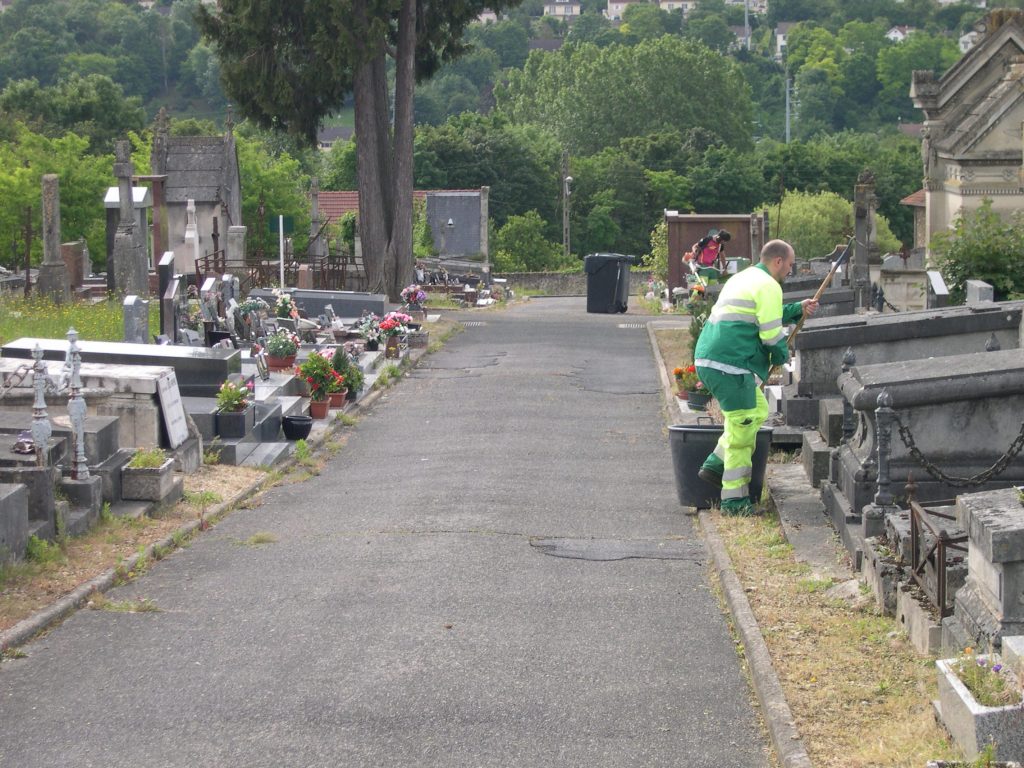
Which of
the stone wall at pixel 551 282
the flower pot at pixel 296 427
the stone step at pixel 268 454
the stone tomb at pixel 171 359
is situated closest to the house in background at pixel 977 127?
the flower pot at pixel 296 427

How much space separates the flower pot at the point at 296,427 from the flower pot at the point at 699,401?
4571 millimetres

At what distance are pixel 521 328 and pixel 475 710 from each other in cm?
2261

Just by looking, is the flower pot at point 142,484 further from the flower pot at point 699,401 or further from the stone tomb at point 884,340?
the flower pot at point 699,401

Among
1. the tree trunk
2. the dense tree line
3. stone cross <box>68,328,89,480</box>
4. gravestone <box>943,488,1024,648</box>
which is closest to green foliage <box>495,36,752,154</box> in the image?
the dense tree line

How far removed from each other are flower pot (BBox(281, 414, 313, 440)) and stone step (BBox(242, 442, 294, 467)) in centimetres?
26

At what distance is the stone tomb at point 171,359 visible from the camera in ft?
48.2

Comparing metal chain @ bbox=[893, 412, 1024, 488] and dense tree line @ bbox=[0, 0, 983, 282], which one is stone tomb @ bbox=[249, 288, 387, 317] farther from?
metal chain @ bbox=[893, 412, 1024, 488]

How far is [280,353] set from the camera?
61.9 feet

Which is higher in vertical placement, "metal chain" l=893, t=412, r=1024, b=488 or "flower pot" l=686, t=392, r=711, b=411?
"metal chain" l=893, t=412, r=1024, b=488

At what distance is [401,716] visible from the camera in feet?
23.0

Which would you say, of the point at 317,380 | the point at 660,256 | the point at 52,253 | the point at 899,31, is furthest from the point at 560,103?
the point at 899,31

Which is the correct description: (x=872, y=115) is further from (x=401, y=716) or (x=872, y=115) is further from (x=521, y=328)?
(x=401, y=716)

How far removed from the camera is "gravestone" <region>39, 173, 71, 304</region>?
98.7 feet

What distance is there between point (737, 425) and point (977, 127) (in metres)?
17.0
